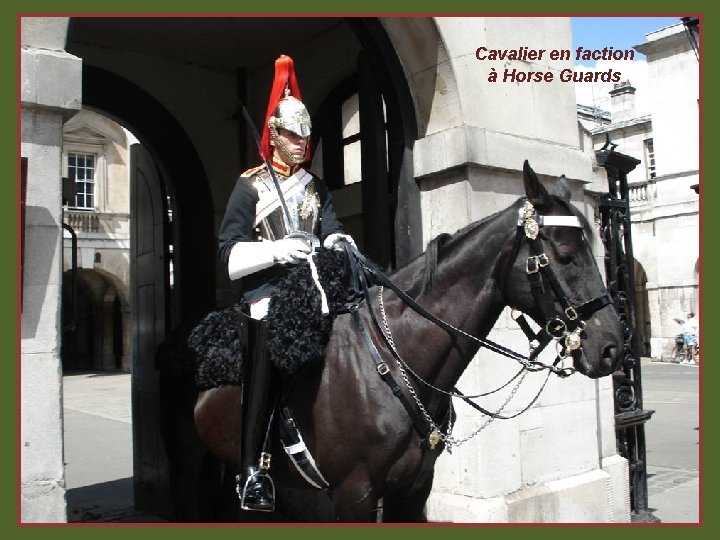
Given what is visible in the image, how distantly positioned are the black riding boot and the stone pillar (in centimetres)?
87

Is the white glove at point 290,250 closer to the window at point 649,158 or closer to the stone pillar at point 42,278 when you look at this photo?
the stone pillar at point 42,278

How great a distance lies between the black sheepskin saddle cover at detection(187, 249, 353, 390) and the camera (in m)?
3.46

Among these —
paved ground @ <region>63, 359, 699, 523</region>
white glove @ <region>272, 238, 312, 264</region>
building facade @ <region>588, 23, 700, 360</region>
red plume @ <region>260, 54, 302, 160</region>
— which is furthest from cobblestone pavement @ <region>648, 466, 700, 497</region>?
building facade @ <region>588, 23, 700, 360</region>

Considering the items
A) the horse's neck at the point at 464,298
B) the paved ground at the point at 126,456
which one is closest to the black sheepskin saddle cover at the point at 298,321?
the horse's neck at the point at 464,298

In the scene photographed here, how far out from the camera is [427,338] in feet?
11.6

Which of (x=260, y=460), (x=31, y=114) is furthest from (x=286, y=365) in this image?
(x=31, y=114)

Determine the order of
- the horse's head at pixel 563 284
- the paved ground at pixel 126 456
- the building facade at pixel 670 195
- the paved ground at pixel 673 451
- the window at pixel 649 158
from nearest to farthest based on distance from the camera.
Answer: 1. the horse's head at pixel 563 284
2. the paved ground at pixel 673 451
3. the paved ground at pixel 126 456
4. the building facade at pixel 670 195
5. the window at pixel 649 158

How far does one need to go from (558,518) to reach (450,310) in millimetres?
2693

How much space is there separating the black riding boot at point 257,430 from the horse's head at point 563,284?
1227 mm

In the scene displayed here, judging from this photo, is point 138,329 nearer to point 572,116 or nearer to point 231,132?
point 231,132

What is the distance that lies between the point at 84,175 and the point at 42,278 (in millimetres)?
23748

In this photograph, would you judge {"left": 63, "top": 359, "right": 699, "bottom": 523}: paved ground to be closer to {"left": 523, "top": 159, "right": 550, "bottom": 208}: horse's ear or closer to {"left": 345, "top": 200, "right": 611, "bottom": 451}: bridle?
{"left": 345, "top": 200, "right": 611, "bottom": 451}: bridle

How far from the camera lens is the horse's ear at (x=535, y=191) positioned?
3424 mm

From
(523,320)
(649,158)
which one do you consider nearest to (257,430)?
(523,320)
